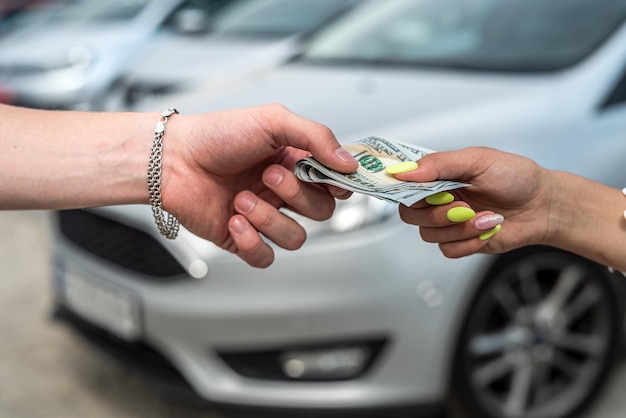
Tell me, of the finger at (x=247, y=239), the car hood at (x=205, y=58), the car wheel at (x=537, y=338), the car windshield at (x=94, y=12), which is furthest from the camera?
the car windshield at (x=94, y=12)

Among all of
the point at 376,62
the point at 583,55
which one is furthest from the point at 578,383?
the point at 376,62

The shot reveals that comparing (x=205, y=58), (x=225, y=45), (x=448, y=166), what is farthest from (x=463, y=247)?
(x=225, y=45)

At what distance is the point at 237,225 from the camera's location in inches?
59.4

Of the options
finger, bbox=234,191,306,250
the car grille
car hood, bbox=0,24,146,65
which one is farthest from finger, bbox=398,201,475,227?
car hood, bbox=0,24,146,65

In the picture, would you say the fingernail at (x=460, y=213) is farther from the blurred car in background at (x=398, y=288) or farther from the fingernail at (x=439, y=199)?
the blurred car in background at (x=398, y=288)

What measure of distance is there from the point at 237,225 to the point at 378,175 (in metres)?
0.32

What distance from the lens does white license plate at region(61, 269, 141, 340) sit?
2.40 meters

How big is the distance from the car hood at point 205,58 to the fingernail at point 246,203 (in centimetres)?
237

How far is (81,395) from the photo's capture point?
9.34 ft

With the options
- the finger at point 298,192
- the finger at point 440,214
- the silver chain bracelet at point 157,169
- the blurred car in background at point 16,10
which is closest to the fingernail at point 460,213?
the finger at point 440,214

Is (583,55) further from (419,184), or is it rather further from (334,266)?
(419,184)

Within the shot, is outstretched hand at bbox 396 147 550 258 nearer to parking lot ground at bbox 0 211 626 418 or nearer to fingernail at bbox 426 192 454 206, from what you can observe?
fingernail at bbox 426 192 454 206

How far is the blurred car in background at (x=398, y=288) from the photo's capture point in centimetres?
221

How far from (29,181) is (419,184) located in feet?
2.45
